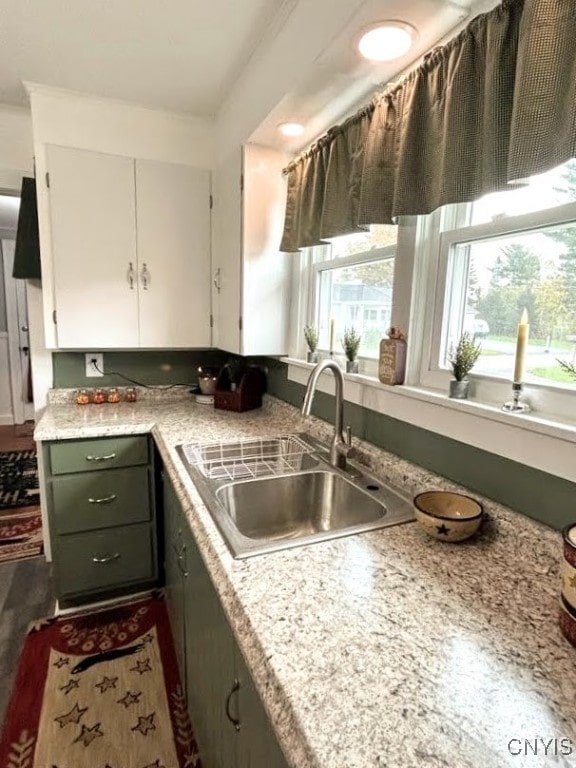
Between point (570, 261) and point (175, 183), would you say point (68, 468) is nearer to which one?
point (175, 183)

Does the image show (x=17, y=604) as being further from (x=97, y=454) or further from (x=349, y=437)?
(x=349, y=437)

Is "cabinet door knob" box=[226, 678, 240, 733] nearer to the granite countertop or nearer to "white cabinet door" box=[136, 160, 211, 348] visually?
the granite countertop

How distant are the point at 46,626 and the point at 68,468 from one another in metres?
0.71

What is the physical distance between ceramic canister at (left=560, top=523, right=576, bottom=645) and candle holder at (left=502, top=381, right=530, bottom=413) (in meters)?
0.37

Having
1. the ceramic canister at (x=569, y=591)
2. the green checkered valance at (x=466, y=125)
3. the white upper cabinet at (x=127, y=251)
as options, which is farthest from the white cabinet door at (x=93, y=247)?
the ceramic canister at (x=569, y=591)

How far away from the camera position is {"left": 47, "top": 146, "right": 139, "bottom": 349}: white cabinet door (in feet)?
6.64

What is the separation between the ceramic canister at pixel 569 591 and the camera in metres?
0.66

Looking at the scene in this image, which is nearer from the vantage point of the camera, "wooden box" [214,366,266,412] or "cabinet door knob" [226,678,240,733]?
"cabinet door knob" [226,678,240,733]

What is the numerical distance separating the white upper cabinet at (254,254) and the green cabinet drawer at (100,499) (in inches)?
30.7

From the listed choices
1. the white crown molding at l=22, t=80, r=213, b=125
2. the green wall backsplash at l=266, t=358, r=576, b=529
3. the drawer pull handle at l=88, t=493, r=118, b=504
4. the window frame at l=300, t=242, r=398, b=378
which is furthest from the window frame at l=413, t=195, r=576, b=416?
the white crown molding at l=22, t=80, r=213, b=125

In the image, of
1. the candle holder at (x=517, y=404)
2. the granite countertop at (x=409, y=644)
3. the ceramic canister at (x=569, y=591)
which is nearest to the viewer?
the granite countertop at (x=409, y=644)

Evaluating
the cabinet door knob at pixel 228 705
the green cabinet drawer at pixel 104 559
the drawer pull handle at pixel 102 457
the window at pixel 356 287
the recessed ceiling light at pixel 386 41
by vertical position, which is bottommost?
the green cabinet drawer at pixel 104 559

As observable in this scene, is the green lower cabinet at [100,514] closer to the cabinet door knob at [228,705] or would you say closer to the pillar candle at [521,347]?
the cabinet door knob at [228,705]

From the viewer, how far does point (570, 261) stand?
0.96m
